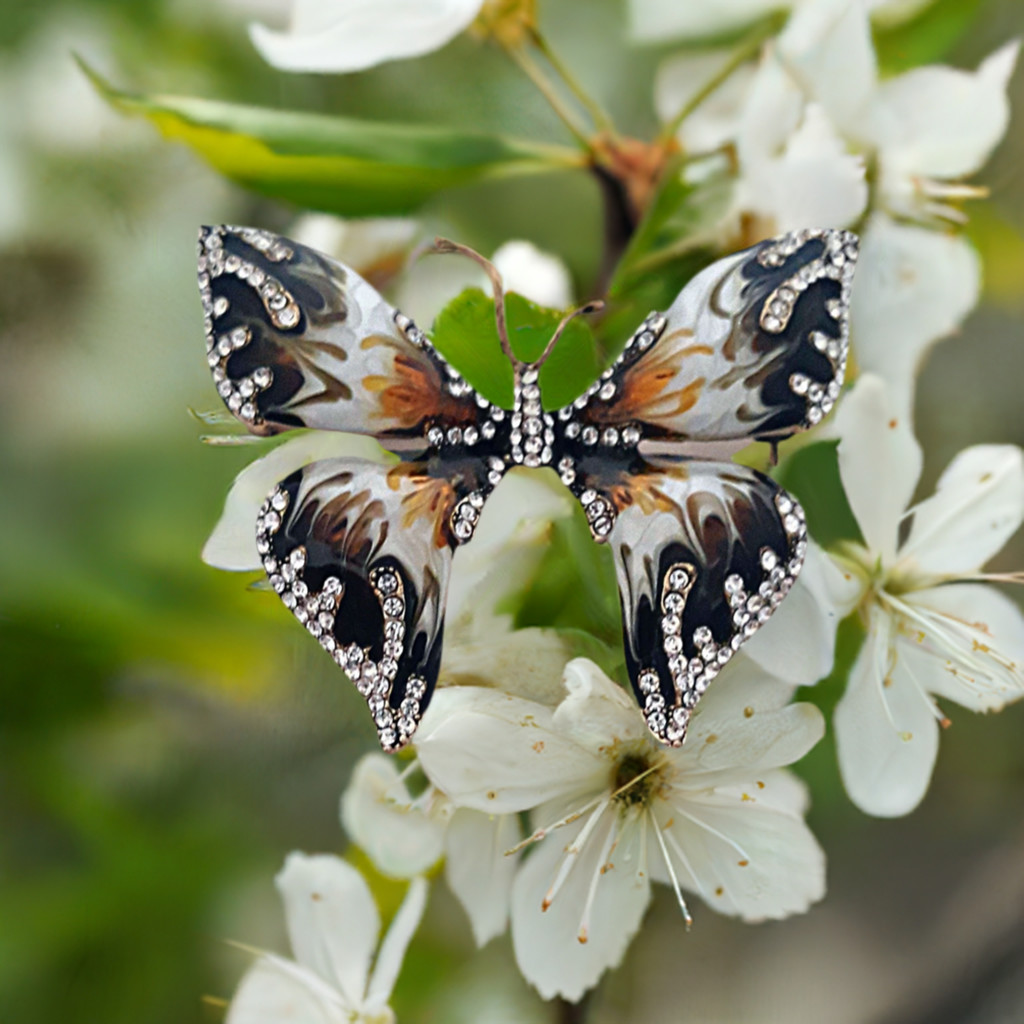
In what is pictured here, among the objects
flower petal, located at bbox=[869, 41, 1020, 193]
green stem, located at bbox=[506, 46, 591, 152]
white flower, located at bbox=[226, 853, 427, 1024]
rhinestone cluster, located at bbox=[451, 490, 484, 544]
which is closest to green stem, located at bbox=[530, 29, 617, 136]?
green stem, located at bbox=[506, 46, 591, 152]

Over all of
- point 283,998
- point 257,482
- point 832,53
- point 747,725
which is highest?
point 832,53

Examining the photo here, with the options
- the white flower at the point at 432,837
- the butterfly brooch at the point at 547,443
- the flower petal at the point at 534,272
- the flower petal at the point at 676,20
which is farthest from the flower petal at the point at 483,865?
the flower petal at the point at 676,20

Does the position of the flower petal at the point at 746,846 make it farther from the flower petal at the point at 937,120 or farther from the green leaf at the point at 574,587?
the flower petal at the point at 937,120

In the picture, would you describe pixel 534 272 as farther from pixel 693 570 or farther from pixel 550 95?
pixel 693 570

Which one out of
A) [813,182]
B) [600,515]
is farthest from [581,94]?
[600,515]

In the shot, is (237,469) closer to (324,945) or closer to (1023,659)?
(324,945)

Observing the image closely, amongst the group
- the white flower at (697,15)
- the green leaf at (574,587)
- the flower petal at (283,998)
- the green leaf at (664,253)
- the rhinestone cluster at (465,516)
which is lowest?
the flower petal at (283,998)

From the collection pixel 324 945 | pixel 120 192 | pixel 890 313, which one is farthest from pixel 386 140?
pixel 324 945
